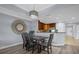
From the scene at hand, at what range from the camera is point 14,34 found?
2107mm

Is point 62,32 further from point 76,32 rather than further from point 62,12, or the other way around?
point 62,12

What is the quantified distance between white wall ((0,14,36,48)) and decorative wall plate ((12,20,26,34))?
0.07 metres

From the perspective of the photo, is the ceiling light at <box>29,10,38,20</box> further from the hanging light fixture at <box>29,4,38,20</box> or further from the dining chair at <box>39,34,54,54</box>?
the dining chair at <box>39,34,54,54</box>

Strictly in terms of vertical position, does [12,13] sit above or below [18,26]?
above

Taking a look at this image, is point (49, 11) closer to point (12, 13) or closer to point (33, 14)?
Result: point (33, 14)

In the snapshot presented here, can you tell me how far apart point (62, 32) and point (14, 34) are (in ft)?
3.65

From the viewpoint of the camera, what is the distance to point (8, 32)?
6.73ft

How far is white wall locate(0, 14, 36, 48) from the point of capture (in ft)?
6.56

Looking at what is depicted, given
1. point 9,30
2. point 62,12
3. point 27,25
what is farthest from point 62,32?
point 9,30

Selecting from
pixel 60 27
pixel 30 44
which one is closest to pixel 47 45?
pixel 30 44

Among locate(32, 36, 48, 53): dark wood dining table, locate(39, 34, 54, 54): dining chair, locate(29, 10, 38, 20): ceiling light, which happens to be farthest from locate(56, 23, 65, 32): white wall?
locate(29, 10, 38, 20): ceiling light

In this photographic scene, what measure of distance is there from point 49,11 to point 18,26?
810 millimetres

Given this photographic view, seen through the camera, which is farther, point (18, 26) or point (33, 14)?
point (18, 26)

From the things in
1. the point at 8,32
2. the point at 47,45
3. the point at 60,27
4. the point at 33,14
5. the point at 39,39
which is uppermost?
the point at 33,14
